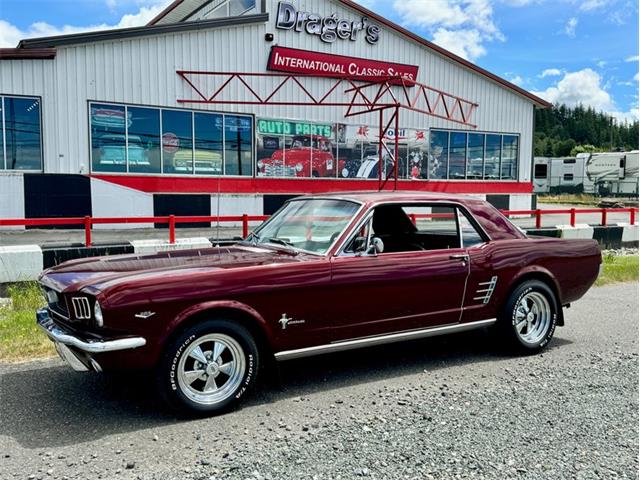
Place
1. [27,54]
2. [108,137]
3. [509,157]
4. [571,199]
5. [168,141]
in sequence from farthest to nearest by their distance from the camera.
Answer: [571,199] → [509,157] → [168,141] → [108,137] → [27,54]

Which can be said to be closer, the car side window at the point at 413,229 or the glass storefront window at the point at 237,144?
the car side window at the point at 413,229

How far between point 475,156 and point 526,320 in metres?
20.4

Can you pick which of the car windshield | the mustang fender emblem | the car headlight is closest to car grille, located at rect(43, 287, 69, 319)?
the car headlight

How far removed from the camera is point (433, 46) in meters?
22.8

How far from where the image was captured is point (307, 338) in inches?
173

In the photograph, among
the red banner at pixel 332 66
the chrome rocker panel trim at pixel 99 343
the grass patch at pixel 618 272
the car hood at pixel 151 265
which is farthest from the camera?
the red banner at pixel 332 66

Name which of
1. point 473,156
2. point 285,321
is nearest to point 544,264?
point 285,321

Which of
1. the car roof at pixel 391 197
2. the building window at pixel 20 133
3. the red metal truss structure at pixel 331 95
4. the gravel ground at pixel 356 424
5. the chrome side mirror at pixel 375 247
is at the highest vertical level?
the red metal truss structure at pixel 331 95

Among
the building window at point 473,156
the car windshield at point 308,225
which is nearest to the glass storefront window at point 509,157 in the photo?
the building window at point 473,156

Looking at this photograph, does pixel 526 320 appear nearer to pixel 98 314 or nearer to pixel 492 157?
pixel 98 314

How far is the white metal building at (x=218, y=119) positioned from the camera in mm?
16078

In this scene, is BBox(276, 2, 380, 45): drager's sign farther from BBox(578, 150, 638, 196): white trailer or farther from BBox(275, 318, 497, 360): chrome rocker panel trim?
BBox(578, 150, 638, 196): white trailer

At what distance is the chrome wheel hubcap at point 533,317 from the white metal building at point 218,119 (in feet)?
46.4

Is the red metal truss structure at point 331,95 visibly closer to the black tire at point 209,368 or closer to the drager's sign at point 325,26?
the drager's sign at point 325,26
